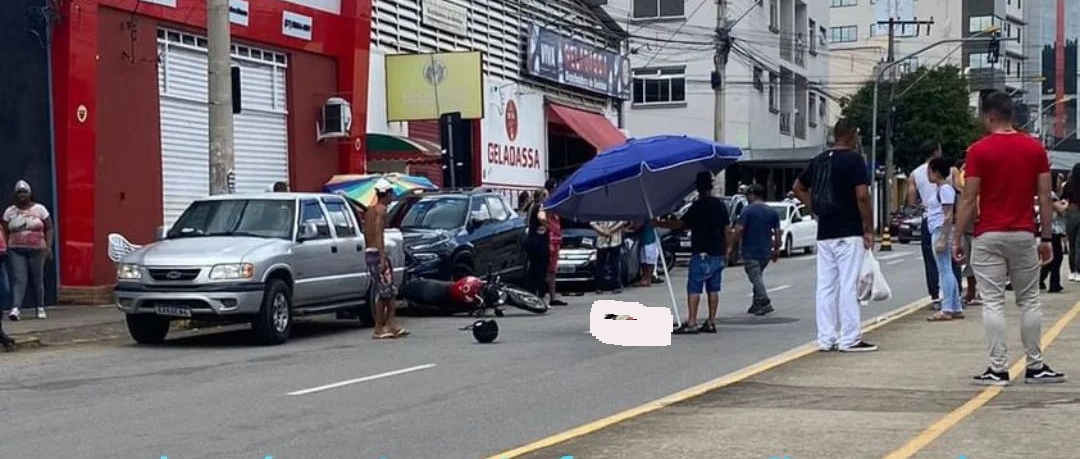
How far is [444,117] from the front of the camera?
2656cm

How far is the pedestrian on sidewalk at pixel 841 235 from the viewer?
12.3 m

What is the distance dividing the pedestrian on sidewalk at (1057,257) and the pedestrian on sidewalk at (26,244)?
1228 centimetres

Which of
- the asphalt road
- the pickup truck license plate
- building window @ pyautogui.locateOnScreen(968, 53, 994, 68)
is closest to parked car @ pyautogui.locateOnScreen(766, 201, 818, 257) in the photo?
the asphalt road

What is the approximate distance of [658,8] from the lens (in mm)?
59719

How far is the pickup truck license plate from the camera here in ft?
50.1

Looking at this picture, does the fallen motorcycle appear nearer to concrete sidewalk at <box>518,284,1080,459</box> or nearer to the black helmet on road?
the black helmet on road

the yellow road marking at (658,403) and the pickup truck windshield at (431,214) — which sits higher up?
the pickup truck windshield at (431,214)

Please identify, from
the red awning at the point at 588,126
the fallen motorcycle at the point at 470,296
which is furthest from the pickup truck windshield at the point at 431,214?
the red awning at the point at 588,126

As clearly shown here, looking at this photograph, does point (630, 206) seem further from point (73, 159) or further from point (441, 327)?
point (73, 159)

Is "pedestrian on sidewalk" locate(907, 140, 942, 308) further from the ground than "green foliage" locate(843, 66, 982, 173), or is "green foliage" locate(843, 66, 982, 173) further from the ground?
"green foliage" locate(843, 66, 982, 173)

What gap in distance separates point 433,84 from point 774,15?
3602cm

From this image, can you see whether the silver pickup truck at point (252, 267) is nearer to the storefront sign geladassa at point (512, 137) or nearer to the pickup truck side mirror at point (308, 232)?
the pickup truck side mirror at point (308, 232)

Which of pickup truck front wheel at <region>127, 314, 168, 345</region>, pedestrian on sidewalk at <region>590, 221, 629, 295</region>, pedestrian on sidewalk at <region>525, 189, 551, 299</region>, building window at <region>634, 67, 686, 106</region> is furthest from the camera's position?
building window at <region>634, 67, 686, 106</region>

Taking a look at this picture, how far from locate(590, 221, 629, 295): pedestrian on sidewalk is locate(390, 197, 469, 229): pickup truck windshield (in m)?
3.46
